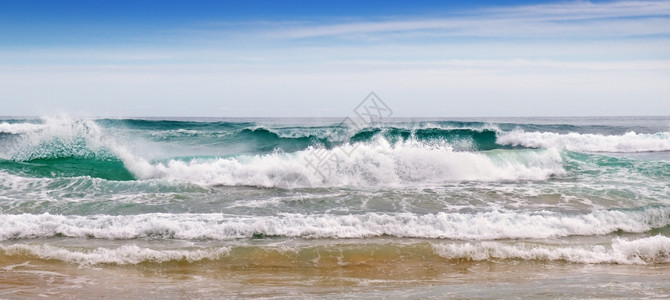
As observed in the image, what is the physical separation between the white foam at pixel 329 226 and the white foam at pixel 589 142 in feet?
54.4

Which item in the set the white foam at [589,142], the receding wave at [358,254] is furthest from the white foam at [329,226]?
the white foam at [589,142]

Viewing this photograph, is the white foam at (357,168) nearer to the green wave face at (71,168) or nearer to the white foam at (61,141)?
the green wave face at (71,168)

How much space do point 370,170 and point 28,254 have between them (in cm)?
845

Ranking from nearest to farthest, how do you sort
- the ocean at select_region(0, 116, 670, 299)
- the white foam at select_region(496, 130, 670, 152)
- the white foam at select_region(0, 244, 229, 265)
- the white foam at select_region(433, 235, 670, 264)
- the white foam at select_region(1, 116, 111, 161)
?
the ocean at select_region(0, 116, 670, 299)
the white foam at select_region(0, 244, 229, 265)
the white foam at select_region(433, 235, 670, 264)
the white foam at select_region(1, 116, 111, 161)
the white foam at select_region(496, 130, 670, 152)

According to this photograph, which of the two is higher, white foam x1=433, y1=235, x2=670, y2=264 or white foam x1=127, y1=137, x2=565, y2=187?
white foam x1=127, y1=137, x2=565, y2=187

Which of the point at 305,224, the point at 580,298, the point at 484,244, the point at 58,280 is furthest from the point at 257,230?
the point at 580,298

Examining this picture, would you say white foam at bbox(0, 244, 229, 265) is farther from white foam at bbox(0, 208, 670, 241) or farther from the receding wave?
white foam at bbox(0, 208, 670, 241)

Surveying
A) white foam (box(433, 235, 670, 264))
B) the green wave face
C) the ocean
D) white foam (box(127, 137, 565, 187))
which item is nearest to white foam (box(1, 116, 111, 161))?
the ocean

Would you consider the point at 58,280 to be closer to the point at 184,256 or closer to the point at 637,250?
the point at 184,256

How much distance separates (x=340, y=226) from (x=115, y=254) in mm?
3230

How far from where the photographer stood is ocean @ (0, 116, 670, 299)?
604 centimetres

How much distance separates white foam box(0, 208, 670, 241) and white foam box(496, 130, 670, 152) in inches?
653

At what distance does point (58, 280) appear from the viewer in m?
6.06

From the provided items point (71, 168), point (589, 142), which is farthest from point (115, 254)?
point (589, 142)
